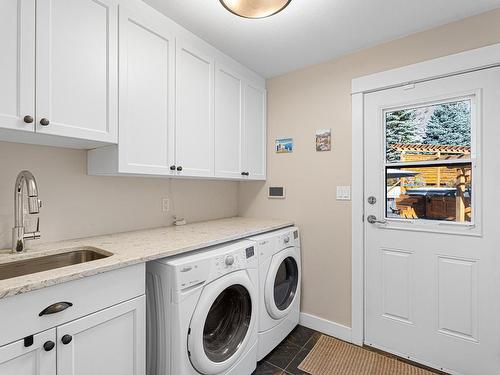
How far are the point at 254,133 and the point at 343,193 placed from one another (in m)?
0.98

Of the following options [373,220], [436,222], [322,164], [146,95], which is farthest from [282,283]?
[146,95]

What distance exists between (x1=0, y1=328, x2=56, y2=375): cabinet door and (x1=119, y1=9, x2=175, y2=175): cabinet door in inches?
34.1

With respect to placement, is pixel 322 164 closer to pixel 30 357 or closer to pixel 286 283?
pixel 286 283

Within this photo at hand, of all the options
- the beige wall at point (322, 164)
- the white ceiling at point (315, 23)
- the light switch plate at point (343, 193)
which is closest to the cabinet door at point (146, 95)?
the white ceiling at point (315, 23)

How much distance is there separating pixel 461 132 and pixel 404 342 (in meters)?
1.55

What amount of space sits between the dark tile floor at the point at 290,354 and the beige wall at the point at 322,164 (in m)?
0.21

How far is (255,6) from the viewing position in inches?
54.7

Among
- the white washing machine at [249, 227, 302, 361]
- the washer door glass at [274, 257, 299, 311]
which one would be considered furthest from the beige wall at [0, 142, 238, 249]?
the washer door glass at [274, 257, 299, 311]

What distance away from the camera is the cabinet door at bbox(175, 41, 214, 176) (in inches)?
73.2

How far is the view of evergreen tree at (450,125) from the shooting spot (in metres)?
1.78

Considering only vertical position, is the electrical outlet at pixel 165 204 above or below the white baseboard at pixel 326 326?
above

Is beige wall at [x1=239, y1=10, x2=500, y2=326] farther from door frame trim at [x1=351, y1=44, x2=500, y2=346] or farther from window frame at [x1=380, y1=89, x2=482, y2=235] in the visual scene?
window frame at [x1=380, y1=89, x2=482, y2=235]

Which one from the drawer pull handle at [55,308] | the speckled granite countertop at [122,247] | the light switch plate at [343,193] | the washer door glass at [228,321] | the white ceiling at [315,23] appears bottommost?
the washer door glass at [228,321]

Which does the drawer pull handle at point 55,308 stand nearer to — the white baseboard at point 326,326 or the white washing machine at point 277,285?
the white washing machine at point 277,285
